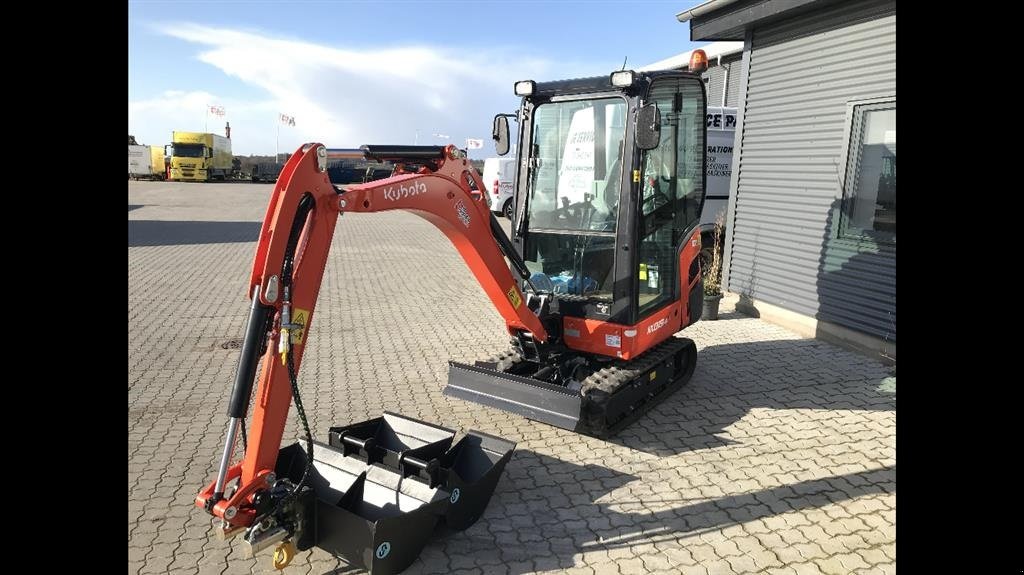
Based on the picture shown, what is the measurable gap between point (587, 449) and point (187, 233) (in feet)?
54.9

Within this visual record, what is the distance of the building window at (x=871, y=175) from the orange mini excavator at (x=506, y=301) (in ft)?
8.74

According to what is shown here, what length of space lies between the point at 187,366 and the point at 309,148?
15.4 ft

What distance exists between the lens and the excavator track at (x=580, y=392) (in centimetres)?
507

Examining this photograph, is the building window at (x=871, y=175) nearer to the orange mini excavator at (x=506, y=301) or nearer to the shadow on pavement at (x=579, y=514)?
the orange mini excavator at (x=506, y=301)

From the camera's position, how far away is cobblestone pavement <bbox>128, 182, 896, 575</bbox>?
3.84 meters

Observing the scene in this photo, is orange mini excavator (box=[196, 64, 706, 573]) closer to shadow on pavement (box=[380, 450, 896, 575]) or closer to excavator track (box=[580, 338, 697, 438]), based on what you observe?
excavator track (box=[580, 338, 697, 438])

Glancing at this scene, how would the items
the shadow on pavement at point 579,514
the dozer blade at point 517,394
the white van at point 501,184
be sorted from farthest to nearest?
the white van at point 501,184 → the dozer blade at point 517,394 → the shadow on pavement at point 579,514

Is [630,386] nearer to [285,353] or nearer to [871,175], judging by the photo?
[285,353]

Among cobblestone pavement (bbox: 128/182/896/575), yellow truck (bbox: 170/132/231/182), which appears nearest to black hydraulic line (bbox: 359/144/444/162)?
cobblestone pavement (bbox: 128/182/896/575)

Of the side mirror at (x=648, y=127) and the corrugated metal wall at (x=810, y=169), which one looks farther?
the corrugated metal wall at (x=810, y=169)

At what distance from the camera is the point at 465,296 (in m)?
11.1

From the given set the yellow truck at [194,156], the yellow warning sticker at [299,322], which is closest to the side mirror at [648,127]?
the yellow warning sticker at [299,322]
